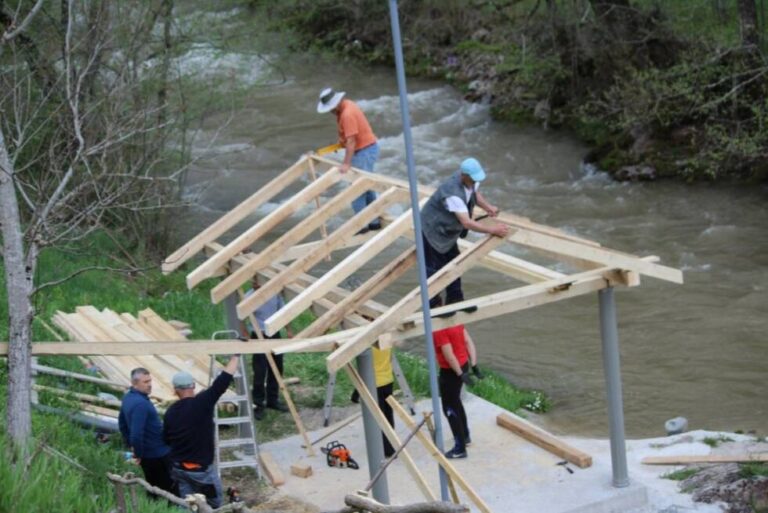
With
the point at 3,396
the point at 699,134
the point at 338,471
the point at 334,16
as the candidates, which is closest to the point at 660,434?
the point at 338,471

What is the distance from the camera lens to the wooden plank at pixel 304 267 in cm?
936

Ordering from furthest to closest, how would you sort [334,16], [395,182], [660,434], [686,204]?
[334,16] < [686,204] < [660,434] < [395,182]

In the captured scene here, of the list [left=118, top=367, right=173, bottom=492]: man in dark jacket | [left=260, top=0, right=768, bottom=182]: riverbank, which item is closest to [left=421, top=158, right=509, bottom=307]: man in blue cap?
[left=118, top=367, right=173, bottom=492]: man in dark jacket

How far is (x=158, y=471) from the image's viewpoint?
9.00 m

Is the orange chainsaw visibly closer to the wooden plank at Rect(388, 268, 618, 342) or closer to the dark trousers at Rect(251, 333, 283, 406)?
the dark trousers at Rect(251, 333, 283, 406)

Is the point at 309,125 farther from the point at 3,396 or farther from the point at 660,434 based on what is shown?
the point at 3,396

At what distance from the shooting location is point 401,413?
896cm

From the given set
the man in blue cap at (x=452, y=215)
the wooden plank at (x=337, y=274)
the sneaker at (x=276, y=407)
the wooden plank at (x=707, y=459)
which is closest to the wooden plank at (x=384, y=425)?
the wooden plank at (x=337, y=274)

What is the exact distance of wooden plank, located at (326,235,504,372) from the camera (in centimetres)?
852

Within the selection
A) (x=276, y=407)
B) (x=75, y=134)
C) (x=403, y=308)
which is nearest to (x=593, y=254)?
(x=403, y=308)

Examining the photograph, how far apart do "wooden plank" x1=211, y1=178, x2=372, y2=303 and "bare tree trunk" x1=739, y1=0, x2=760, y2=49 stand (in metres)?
13.4

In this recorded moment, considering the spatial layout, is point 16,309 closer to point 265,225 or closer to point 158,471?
point 158,471

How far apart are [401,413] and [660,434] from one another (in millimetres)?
4670

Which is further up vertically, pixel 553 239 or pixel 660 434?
pixel 553 239
